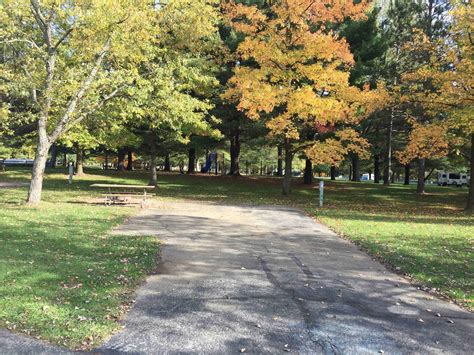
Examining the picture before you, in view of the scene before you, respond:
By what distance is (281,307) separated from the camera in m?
5.61

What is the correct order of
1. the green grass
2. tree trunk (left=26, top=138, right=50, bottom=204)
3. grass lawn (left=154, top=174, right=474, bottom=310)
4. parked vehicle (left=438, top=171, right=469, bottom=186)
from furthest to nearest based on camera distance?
parked vehicle (left=438, top=171, right=469, bottom=186) → tree trunk (left=26, top=138, right=50, bottom=204) → grass lawn (left=154, top=174, right=474, bottom=310) → the green grass

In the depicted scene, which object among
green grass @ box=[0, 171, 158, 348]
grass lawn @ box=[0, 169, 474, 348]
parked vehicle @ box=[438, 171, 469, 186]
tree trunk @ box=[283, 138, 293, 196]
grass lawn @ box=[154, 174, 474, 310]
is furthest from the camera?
parked vehicle @ box=[438, 171, 469, 186]

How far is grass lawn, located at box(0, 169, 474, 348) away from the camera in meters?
4.88

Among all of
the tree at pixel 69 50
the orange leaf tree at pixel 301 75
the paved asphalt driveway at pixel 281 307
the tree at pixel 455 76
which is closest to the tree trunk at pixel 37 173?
the tree at pixel 69 50

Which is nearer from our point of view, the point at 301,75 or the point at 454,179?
the point at 301,75

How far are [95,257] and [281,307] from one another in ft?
12.2

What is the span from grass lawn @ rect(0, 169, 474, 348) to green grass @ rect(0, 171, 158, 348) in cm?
1

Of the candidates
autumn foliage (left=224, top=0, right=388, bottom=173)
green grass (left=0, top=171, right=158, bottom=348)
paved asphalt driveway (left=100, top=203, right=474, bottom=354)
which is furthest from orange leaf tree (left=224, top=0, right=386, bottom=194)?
paved asphalt driveway (left=100, top=203, right=474, bottom=354)

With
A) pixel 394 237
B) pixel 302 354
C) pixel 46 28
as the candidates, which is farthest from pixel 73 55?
pixel 302 354

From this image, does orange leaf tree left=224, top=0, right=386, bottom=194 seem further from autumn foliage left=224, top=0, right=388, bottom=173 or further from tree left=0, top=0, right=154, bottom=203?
tree left=0, top=0, right=154, bottom=203

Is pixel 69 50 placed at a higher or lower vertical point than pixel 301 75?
lower

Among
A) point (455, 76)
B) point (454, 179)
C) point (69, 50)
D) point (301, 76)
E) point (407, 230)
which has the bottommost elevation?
point (407, 230)

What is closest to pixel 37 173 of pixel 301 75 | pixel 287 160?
pixel 301 75

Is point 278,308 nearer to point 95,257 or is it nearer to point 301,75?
point 95,257
